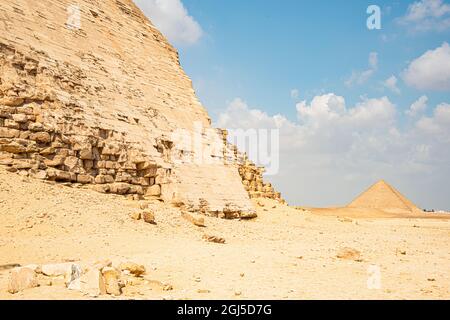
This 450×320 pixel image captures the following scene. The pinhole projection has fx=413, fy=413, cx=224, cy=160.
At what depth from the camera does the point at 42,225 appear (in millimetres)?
7441

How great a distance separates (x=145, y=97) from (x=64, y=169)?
4.80 meters

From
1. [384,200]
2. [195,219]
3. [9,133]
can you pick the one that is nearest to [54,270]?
[9,133]

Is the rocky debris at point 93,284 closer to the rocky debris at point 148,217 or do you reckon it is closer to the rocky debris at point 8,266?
the rocky debris at point 8,266

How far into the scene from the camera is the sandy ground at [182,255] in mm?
4559

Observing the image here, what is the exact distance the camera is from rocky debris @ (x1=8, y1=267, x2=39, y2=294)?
402 cm

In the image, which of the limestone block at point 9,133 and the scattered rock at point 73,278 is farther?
the limestone block at point 9,133

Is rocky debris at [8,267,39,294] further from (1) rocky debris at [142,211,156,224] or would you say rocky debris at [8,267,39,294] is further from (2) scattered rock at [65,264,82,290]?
(1) rocky debris at [142,211,156,224]

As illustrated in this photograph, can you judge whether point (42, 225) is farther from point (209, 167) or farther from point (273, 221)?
point (273, 221)

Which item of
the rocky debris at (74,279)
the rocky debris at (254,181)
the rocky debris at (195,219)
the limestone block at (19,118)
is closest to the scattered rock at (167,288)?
the rocky debris at (74,279)

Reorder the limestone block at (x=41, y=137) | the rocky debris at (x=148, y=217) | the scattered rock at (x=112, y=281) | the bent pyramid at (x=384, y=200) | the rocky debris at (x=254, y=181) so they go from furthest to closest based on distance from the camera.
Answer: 1. the bent pyramid at (x=384, y=200)
2. the rocky debris at (x=254, y=181)
3. the limestone block at (x=41, y=137)
4. the rocky debris at (x=148, y=217)
5. the scattered rock at (x=112, y=281)

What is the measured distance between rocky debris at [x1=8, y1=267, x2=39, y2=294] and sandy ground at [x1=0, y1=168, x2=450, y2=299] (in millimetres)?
87

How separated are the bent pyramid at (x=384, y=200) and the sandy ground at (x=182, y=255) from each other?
29.1 m

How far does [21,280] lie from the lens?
4102 mm

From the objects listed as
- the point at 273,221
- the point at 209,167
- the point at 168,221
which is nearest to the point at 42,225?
the point at 168,221
